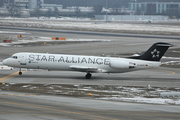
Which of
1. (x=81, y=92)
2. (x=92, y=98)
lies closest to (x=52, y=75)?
(x=81, y=92)

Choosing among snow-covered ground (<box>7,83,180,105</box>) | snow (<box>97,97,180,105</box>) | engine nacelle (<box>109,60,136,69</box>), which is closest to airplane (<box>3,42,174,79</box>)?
engine nacelle (<box>109,60,136,69</box>)

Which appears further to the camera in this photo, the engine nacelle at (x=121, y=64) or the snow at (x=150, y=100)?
the engine nacelle at (x=121, y=64)

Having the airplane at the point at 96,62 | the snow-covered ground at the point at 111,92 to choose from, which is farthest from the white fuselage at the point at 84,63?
the snow-covered ground at the point at 111,92

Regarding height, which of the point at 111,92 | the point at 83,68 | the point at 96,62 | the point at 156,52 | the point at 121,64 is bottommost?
the point at 111,92

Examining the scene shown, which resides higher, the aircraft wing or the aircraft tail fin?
the aircraft tail fin

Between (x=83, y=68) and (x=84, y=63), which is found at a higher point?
(x=84, y=63)

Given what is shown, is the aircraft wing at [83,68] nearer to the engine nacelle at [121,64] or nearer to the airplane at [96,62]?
the airplane at [96,62]

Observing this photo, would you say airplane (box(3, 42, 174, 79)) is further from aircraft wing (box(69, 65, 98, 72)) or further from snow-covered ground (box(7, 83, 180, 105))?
snow-covered ground (box(7, 83, 180, 105))

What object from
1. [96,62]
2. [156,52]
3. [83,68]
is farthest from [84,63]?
[156,52]

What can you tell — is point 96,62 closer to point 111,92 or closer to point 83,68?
point 83,68

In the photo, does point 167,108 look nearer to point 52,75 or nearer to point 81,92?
point 81,92

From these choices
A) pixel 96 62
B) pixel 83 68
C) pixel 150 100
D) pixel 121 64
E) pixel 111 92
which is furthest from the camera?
pixel 96 62

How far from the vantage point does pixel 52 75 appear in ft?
143

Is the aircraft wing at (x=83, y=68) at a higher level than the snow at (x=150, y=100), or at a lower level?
higher
